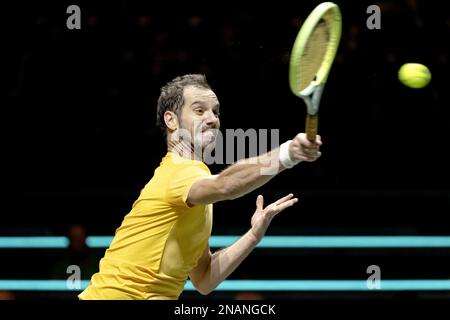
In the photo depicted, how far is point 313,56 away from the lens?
11.6ft

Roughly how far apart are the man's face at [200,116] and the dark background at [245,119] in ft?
8.83

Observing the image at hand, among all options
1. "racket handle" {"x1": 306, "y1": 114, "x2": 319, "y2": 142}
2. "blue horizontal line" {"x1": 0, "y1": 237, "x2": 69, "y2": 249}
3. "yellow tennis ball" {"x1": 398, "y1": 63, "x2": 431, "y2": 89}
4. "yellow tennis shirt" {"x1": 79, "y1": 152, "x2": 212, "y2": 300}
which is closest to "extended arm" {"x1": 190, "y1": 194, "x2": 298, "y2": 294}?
"yellow tennis shirt" {"x1": 79, "y1": 152, "x2": 212, "y2": 300}

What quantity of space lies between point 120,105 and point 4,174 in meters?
0.99

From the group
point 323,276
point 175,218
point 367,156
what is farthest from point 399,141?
point 175,218

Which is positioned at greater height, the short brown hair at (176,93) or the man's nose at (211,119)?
the short brown hair at (176,93)

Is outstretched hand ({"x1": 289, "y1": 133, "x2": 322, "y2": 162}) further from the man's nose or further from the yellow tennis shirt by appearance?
the man's nose

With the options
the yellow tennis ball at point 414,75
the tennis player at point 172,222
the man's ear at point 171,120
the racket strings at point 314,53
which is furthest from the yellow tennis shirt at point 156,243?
the yellow tennis ball at point 414,75

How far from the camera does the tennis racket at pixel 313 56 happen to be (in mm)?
3289

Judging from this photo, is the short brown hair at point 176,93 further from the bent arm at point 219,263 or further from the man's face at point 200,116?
the bent arm at point 219,263

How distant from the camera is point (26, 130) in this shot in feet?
23.4

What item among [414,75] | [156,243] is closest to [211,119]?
[156,243]

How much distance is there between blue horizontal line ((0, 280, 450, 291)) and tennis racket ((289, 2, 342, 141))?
11.0 feet

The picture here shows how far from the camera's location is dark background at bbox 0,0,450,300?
691cm

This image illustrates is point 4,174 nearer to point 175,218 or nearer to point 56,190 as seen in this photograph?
point 56,190
